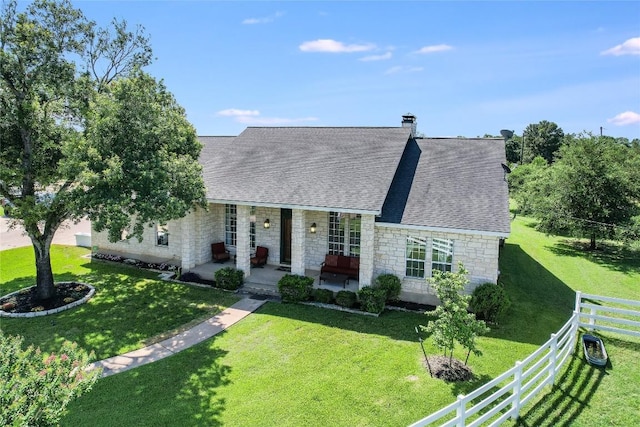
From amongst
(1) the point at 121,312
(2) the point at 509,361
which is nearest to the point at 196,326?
(1) the point at 121,312

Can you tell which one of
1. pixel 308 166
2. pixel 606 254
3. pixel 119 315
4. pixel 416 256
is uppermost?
pixel 308 166

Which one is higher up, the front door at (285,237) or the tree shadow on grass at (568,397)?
the front door at (285,237)

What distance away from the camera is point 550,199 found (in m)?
23.7

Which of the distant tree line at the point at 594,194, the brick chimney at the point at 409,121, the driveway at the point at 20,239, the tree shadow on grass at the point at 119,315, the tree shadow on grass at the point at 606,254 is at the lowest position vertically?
the tree shadow on grass at the point at 119,315

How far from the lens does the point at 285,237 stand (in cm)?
1677

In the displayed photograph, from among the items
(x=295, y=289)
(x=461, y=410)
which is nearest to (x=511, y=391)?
(x=461, y=410)

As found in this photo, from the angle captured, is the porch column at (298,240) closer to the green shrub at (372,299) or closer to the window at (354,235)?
the window at (354,235)

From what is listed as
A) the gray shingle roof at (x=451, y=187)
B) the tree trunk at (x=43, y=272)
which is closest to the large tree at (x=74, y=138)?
the tree trunk at (x=43, y=272)

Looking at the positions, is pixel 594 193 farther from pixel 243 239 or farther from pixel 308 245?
pixel 243 239

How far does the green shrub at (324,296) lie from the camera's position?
520 inches

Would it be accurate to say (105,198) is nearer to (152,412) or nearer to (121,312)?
(121,312)

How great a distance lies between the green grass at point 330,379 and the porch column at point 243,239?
8.49 ft

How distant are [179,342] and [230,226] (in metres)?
8.06

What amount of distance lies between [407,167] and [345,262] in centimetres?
Result: 493
